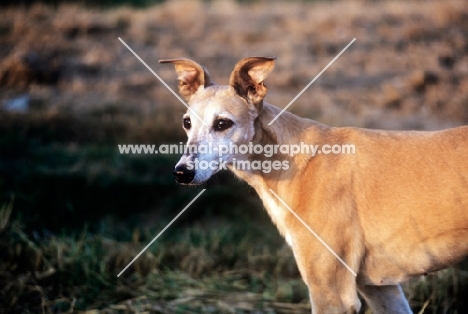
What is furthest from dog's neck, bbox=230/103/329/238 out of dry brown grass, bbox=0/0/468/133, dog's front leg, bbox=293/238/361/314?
dry brown grass, bbox=0/0/468/133

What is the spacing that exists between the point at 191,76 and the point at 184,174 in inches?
50.9

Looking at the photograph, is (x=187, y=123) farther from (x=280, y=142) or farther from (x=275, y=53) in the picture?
(x=275, y=53)

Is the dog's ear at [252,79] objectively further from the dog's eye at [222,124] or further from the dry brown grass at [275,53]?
the dry brown grass at [275,53]

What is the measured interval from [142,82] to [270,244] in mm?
5612

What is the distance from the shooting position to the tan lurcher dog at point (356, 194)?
5254mm

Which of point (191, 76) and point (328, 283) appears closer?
point (328, 283)

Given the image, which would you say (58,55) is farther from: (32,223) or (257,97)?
(257,97)

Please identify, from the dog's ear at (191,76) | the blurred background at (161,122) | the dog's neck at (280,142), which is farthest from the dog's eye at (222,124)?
the blurred background at (161,122)

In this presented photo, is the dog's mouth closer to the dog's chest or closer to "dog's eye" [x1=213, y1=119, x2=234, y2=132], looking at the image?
"dog's eye" [x1=213, y1=119, x2=234, y2=132]

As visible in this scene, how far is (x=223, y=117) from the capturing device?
5621 mm

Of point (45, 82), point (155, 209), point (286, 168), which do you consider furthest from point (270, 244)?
point (45, 82)

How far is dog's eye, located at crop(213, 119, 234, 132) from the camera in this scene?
5.62m

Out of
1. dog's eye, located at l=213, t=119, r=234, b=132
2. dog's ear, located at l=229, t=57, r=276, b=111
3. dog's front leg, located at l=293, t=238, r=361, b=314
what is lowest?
dog's front leg, located at l=293, t=238, r=361, b=314

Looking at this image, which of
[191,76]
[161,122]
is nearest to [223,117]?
[191,76]
